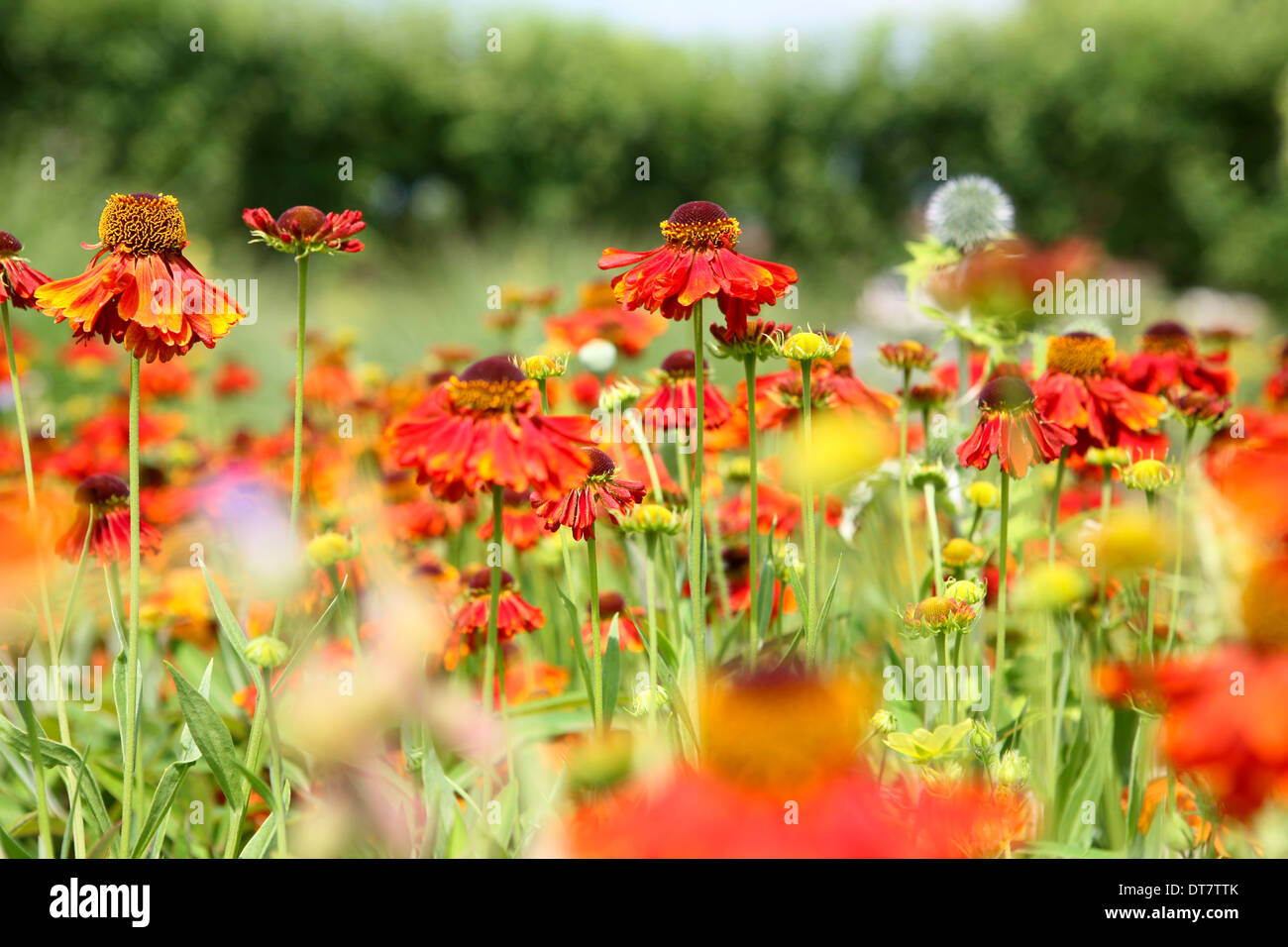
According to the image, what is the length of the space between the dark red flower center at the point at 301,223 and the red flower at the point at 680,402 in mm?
446

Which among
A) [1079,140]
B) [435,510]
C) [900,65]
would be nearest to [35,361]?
[435,510]

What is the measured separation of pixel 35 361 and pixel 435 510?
3.23m

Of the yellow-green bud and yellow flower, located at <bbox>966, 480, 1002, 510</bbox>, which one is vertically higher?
yellow flower, located at <bbox>966, 480, 1002, 510</bbox>

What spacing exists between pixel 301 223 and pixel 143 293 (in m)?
0.15

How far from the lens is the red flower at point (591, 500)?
0.93 m

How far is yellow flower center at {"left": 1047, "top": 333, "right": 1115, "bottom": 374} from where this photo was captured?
1.21 metres

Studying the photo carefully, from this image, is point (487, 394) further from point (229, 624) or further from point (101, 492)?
point (101, 492)

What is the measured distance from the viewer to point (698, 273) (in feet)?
3.03

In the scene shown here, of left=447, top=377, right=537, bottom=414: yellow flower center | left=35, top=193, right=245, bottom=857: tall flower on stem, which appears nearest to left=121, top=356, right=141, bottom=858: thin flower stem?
left=35, top=193, right=245, bottom=857: tall flower on stem

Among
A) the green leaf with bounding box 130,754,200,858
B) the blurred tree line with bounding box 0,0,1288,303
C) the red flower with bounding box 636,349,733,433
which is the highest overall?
the blurred tree line with bounding box 0,0,1288,303

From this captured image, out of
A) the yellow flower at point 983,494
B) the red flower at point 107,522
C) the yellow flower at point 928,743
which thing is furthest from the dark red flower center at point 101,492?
the yellow flower at point 983,494

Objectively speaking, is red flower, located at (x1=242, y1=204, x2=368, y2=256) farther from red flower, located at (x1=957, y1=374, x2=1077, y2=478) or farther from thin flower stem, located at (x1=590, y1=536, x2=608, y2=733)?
red flower, located at (x1=957, y1=374, x2=1077, y2=478)

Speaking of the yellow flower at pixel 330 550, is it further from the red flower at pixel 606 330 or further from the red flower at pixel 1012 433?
the red flower at pixel 606 330

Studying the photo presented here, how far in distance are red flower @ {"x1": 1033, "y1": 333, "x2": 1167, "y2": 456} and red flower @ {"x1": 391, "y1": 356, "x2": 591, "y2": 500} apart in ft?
1.92
